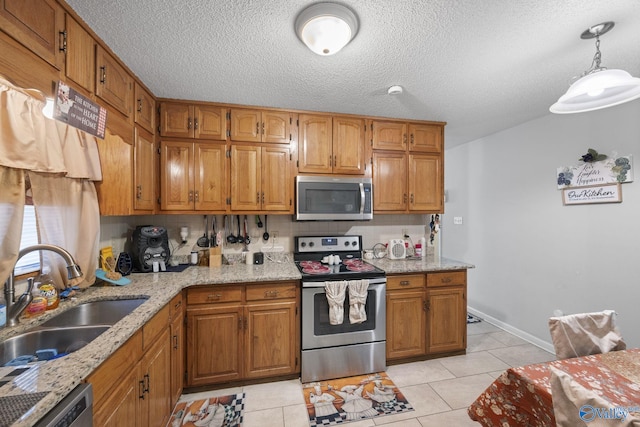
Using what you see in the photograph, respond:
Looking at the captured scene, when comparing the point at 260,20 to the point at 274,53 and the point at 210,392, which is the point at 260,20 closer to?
the point at 274,53

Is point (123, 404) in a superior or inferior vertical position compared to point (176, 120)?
inferior

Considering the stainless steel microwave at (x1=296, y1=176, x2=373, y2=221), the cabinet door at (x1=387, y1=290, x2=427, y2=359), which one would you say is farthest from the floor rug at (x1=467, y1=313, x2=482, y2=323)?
the stainless steel microwave at (x1=296, y1=176, x2=373, y2=221)

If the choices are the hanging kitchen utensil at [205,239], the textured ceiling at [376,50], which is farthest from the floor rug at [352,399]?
the textured ceiling at [376,50]

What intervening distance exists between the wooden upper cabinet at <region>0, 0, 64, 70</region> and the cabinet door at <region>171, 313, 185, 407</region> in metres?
1.62

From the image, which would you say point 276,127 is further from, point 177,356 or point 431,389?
point 431,389

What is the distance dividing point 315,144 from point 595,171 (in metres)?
2.58

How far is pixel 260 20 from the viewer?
53.7 inches

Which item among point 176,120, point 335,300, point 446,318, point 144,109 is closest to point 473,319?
point 446,318

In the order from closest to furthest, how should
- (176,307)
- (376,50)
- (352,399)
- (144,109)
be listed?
(376,50) < (176,307) < (352,399) < (144,109)

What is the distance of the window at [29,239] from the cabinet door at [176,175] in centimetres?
89

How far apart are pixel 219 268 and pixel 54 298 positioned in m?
1.13

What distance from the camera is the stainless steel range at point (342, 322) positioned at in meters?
2.16

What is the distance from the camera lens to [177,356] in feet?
6.13

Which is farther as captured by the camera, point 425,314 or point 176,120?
point 425,314
